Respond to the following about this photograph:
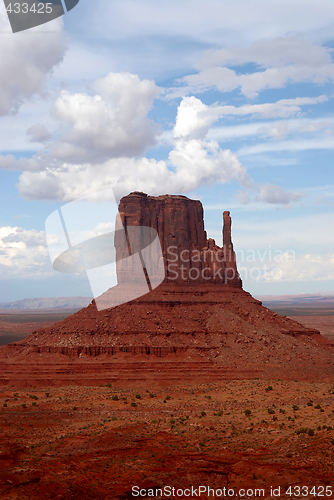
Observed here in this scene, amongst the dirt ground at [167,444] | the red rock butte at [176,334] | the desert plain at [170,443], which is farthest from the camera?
the red rock butte at [176,334]

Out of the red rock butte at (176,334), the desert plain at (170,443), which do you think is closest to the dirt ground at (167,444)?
the desert plain at (170,443)

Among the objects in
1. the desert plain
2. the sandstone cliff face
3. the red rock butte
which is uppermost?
the sandstone cliff face

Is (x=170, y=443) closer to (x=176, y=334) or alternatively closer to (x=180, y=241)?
(x=176, y=334)

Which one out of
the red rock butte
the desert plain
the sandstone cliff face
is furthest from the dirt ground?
the sandstone cliff face

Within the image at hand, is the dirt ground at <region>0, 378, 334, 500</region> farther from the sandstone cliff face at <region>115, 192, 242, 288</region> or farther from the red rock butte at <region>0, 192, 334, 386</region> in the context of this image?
the sandstone cliff face at <region>115, 192, 242, 288</region>

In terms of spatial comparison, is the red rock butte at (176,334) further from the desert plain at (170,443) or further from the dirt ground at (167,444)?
the dirt ground at (167,444)

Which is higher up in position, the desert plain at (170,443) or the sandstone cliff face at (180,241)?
the sandstone cliff face at (180,241)

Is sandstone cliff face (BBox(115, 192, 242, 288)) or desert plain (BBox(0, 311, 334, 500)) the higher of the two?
sandstone cliff face (BBox(115, 192, 242, 288))
